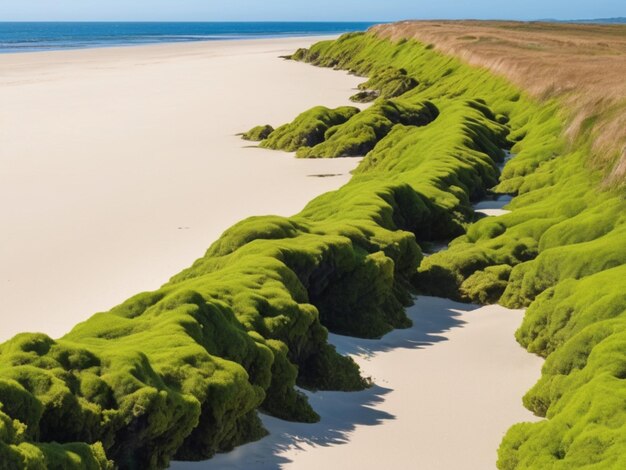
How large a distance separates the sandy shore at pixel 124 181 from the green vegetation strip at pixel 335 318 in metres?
3.65

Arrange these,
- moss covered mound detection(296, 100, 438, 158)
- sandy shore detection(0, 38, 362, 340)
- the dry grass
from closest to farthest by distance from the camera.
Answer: sandy shore detection(0, 38, 362, 340), the dry grass, moss covered mound detection(296, 100, 438, 158)

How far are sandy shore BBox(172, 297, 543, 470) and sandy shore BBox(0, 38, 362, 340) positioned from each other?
704 centimetres

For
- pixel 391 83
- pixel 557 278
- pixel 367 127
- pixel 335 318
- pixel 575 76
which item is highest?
pixel 575 76

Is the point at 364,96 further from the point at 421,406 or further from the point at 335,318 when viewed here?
the point at 421,406

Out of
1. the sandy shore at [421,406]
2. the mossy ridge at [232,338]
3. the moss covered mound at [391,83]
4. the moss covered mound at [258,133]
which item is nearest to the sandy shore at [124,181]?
the moss covered mound at [258,133]

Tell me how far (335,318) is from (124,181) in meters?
19.8

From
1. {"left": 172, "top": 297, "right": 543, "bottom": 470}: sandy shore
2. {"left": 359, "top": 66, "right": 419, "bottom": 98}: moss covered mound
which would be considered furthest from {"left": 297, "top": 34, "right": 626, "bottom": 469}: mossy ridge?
{"left": 359, "top": 66, "right": 419, "bottom": 98}: moss covered mound

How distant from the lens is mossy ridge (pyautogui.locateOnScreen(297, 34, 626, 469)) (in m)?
13.1

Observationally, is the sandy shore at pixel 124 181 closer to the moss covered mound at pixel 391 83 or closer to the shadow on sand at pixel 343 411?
the moss covered mound at pixel 391 83

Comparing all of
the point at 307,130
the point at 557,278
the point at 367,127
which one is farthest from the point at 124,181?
the point at 557,278

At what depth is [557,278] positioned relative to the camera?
2111cm

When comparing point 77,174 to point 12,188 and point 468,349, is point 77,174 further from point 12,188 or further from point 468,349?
point 468,349

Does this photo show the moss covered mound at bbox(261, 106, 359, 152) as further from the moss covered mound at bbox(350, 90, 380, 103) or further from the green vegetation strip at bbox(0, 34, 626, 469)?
→ the moss covered mound at bbox(350, 90, 380, 103)

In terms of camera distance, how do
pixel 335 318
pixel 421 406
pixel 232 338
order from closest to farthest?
1. pixel 232 338
2. pixel 421 406
3. pixel 335 318
